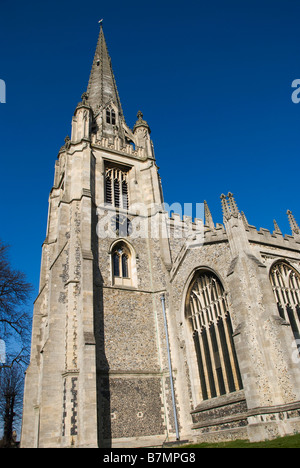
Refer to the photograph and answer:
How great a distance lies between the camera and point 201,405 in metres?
15.2

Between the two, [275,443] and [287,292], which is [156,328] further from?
[275,443]

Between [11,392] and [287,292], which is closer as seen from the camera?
[287,292]

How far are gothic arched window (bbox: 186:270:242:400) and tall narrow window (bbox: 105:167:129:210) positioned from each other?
322 inches

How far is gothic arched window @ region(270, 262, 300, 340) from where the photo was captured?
14406mm

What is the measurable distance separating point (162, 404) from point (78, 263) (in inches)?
298

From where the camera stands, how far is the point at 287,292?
49.6 ft

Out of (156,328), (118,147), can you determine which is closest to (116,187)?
(118,147)

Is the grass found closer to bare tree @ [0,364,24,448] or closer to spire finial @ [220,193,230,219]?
spire finial @ [220,193,230,219]

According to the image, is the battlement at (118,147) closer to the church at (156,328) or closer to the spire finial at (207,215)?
the church at (156,328)

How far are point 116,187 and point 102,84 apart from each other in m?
13.5

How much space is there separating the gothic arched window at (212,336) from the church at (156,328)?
49 millimetres

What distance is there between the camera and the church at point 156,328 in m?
12.5

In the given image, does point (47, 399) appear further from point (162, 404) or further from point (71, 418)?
point (162, 404)
